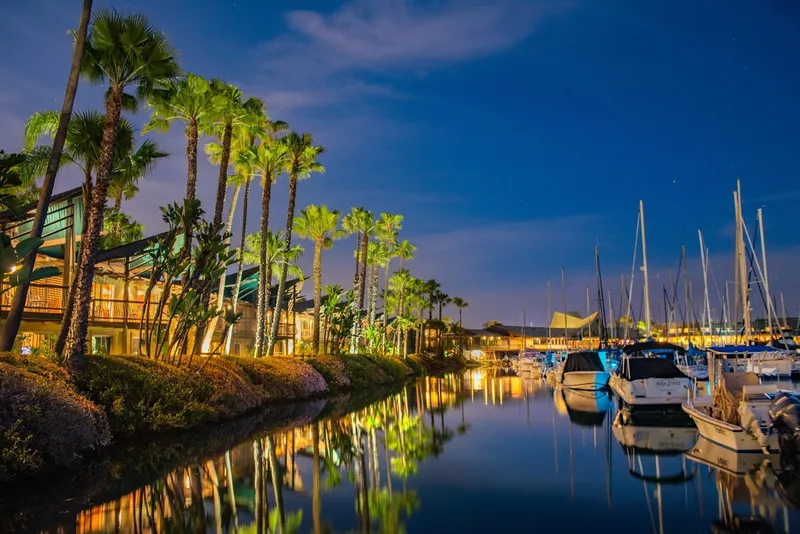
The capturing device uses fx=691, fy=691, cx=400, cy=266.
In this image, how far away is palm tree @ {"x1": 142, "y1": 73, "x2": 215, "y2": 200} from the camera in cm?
2788

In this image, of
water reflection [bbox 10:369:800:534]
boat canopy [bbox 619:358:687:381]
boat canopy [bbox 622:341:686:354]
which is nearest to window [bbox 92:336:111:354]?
water reflection [bbox 10:369:800:534]

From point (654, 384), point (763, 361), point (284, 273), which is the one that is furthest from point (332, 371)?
point (763, 361)

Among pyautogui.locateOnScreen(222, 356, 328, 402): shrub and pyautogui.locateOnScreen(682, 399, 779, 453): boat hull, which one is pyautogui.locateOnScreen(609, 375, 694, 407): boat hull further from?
pyautogui.locateOnScreen(222, 356, 328, 402): shrub

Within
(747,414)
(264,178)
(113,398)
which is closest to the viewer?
(747,414)

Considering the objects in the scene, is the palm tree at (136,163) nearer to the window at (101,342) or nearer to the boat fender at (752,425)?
the window at (101,342)

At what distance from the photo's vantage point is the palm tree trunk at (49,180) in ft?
56.2

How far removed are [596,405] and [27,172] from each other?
83.4 feet

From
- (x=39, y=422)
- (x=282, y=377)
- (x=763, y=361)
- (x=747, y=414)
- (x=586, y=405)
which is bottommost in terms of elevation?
(x=586, y=405)

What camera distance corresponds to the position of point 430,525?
991 cm

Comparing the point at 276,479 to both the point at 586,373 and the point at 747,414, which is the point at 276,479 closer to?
the point at 747,414

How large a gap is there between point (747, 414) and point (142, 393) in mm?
14985

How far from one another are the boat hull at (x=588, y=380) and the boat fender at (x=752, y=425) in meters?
24.4

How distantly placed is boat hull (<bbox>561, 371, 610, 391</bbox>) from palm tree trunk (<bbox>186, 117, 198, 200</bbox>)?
24.3 meters

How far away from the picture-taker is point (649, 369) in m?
27.5
